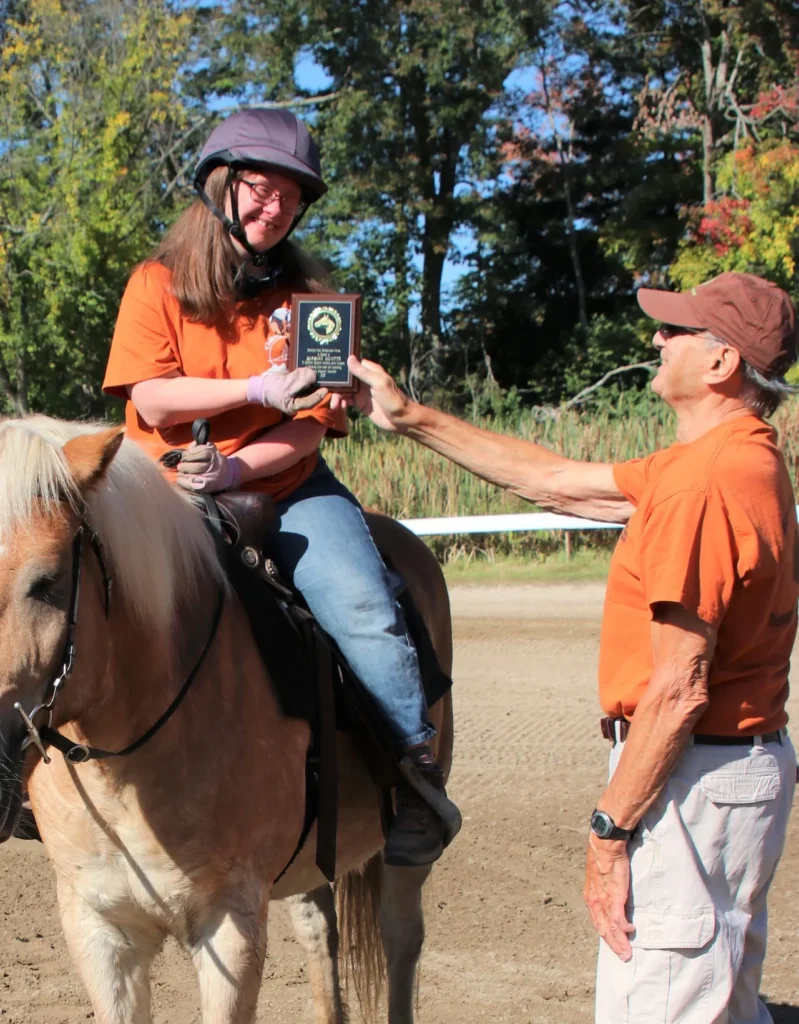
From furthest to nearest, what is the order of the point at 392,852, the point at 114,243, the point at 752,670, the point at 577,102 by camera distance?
the point at 577,102
the point at 114,243
the point at 392,852
the point at 752,670

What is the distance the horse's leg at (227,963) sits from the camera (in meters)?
2.68

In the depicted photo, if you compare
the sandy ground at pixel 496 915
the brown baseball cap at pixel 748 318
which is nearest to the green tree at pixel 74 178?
the sandy ground at pixel 496 915

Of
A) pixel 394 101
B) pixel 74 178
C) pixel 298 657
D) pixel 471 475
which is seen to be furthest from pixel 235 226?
pixel 394 101

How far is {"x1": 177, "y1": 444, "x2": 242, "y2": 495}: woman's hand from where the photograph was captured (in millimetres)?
3018

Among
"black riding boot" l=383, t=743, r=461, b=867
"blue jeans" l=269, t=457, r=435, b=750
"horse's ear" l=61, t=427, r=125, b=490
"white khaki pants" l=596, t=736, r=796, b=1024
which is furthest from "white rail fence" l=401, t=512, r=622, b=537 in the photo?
"horse's ear" l=61, t=427, r=125, b=490

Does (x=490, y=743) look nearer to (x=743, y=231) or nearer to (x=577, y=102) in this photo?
(x=743, y=231)

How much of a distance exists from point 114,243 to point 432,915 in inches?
635

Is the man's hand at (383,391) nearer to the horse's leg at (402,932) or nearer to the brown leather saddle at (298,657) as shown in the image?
the brown leather saddle at (298,657)

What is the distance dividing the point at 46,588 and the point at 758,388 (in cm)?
161

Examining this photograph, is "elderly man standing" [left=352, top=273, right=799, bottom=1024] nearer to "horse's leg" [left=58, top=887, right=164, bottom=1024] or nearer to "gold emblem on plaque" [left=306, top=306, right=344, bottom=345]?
"gold emblem on plaque" [left=306, top=306, right=344, bottom=345]

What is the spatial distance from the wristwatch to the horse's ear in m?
1.29

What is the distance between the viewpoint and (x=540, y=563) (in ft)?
42.4

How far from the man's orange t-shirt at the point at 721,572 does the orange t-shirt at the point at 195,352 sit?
1.17m

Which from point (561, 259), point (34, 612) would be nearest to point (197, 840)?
point (34, 612)
